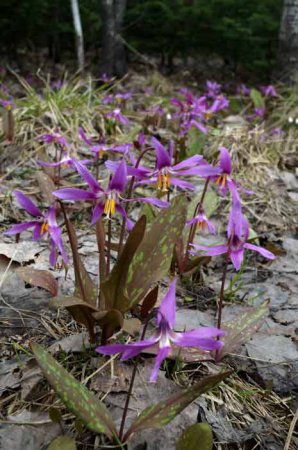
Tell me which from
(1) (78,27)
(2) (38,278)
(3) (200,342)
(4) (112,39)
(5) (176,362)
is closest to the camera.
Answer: (3) (200,342)

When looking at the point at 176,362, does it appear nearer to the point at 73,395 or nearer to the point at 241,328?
the point at 241,328

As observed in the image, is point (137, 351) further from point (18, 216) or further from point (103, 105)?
point (103, 105)

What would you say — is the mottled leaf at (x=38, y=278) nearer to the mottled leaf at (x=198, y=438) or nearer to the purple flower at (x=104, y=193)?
the purple flower at (x=104, y=193)

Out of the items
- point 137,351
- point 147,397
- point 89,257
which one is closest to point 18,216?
point 89,257

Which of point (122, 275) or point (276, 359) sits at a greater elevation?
point (122, 275)

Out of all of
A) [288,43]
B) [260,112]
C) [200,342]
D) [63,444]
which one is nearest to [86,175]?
[200,342]

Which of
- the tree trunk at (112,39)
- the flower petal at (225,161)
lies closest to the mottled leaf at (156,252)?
the flower petal at (225,161)
